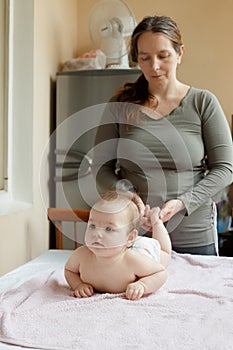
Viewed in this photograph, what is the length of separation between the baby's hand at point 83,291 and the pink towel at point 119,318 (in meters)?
0.02

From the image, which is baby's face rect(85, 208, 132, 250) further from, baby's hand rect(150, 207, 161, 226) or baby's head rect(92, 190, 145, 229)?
baby's hand rect(150, 207, 161, 226)

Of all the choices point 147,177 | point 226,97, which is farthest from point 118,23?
point 147,177

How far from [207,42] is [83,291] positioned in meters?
2.06

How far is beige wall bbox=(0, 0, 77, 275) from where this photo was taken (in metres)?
1.75

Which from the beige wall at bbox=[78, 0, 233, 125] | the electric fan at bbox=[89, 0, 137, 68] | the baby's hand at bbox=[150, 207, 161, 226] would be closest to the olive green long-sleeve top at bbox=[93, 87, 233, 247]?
the baby's hand at bbox=[150, 207, 161, 226]

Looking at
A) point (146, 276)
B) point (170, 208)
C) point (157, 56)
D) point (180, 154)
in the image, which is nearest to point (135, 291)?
point (146, 276)

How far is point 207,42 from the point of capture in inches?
103

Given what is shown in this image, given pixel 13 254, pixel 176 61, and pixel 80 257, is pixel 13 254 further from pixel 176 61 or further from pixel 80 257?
pixel 176 61

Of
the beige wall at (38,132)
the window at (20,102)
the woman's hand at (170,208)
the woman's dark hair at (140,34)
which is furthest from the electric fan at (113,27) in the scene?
the woman's hand at (170,208)

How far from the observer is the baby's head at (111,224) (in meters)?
Answer: 0.94

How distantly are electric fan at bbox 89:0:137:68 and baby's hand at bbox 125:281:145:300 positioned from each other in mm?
1572

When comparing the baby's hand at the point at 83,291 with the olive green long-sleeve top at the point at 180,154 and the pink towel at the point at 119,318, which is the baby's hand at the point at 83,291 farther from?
the olive green long-sleeve top at the point at 180,154

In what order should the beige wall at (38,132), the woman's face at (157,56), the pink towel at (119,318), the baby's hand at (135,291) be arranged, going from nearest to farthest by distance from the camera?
the pink towel at (119,318) → the baby's hand at (135,291) → the woman's face at (157,56) → the beige wall at (38,132)

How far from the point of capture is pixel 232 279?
1.11 m
